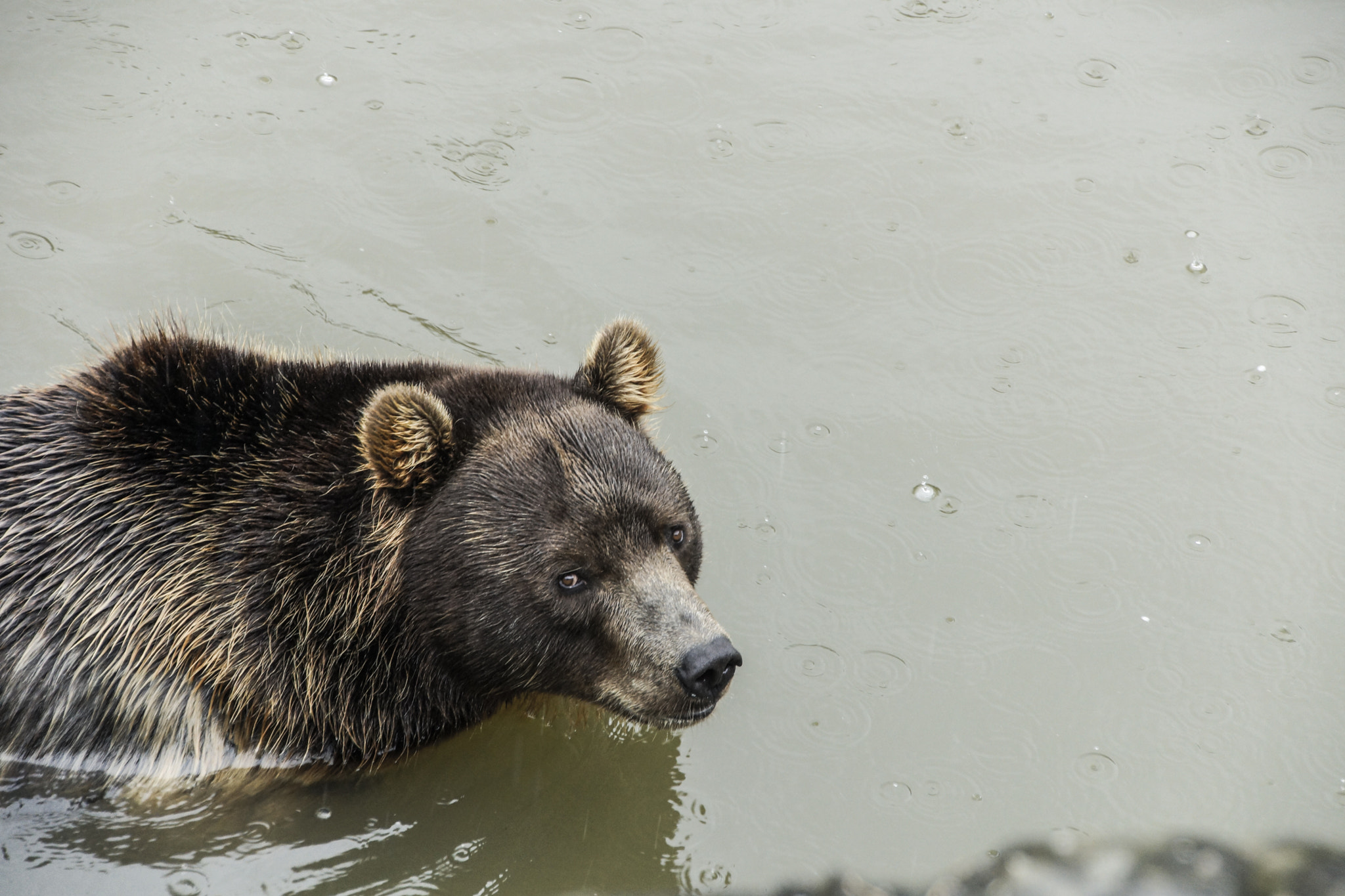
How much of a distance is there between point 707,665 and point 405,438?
1514mm

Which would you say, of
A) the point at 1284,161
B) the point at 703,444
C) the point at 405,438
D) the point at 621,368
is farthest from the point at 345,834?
the point at 1284,161

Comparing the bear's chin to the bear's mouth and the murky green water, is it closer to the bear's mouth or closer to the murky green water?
the bear's mouth

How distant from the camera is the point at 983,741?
5781mm

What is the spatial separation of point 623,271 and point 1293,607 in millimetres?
4444

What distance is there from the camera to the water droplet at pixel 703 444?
7004mm

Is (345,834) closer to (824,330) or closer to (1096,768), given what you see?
(1096,768)

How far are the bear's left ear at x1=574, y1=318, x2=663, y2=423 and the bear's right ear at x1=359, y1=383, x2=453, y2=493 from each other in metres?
0.79

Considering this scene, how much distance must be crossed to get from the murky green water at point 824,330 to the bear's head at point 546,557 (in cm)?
94

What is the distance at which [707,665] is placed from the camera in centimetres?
464

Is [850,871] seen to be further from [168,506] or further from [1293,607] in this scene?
[168,506]

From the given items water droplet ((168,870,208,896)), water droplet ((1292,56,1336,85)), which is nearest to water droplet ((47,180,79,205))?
water droplet ((168,870,208,896))

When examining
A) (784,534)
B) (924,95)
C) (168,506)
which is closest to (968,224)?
(924,95)

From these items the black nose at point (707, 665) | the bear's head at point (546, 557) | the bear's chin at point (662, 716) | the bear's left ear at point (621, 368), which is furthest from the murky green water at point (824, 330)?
the bear's left ear at point (621, 368)

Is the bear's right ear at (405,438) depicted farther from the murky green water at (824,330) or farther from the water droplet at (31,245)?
the water droplet at (31,245)
